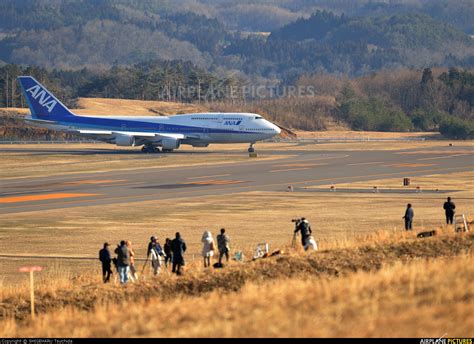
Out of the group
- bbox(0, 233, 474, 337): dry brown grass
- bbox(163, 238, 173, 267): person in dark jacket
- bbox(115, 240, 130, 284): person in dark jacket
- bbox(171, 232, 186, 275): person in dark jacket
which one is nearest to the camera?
bbox(0, 233, 474, 337): dry brown grass

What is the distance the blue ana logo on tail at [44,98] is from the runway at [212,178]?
19.8 meters

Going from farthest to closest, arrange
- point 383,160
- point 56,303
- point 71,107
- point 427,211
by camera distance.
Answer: point 71,107 < point 383,160 < point 427,211 < point 56,303

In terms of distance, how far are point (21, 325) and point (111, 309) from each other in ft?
7.34

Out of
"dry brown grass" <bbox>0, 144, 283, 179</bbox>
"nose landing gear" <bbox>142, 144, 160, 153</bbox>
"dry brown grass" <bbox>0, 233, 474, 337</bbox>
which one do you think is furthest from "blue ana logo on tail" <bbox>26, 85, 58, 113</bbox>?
"dry brown grass" <bbox>0, 233, 474, 337</bbox>

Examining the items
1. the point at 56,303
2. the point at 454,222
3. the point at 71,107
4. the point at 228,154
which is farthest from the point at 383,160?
the point at 71,107

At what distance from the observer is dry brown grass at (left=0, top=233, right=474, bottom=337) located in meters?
20.8

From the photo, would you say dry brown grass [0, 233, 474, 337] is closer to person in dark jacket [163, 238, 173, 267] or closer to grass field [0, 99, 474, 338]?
grass field [0, 99, 474, 338]

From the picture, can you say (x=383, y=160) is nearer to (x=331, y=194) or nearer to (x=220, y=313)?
(x=331, y=194)

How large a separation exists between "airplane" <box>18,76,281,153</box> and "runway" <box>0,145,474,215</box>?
3616 millimetres

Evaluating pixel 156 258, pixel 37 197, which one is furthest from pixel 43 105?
pixel 156 258

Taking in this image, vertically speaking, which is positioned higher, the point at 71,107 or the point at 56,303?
the point at 71,107

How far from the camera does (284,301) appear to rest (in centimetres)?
2344

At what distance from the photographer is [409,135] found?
160 meters

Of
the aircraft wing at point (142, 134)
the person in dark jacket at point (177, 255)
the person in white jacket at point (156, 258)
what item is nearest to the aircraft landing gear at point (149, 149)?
the aircraft wing at point (142, 134)
